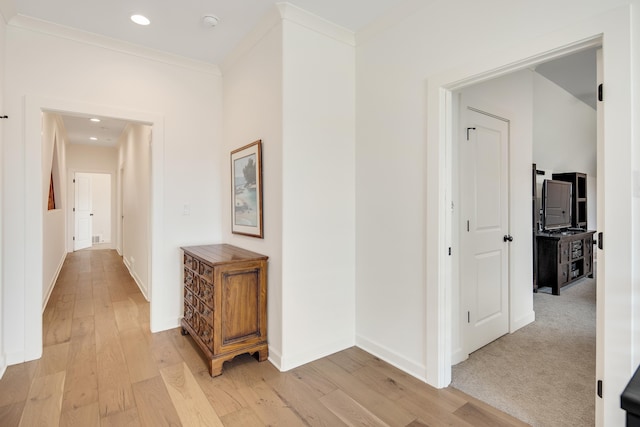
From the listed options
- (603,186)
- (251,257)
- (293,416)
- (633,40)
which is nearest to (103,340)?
(251,257)

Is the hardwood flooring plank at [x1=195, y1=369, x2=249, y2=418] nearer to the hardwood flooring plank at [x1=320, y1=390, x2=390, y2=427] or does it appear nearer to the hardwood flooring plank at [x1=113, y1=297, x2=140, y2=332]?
the hardwood flooring plank at [x1=320, y1=390, x2=390, y2=427]

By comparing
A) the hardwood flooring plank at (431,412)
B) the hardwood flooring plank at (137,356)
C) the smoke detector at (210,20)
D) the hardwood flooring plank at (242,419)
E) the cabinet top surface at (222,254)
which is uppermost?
the smoke detector at (210,20)

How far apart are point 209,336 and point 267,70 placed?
214 cm

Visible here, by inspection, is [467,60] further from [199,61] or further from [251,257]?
[199,61]

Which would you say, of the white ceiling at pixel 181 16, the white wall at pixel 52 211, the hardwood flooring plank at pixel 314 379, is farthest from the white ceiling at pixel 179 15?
the hardwood flooring plank at pixel 314 379

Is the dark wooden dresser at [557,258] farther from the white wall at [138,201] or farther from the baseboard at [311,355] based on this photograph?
the white wall at [138,201]

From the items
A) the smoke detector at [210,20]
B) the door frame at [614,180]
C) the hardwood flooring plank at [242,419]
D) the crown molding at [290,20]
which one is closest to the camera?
the door frame at [614,180]

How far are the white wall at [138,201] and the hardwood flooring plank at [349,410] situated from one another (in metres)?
2.71

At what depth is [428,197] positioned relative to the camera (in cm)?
221

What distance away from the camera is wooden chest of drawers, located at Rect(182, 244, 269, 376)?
2.38m

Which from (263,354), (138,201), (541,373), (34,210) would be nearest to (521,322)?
(541,373)

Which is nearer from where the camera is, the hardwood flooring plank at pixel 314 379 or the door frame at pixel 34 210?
the hardwood flooring plank at pixel 314 379

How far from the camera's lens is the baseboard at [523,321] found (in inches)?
124

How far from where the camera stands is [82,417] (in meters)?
1.89
